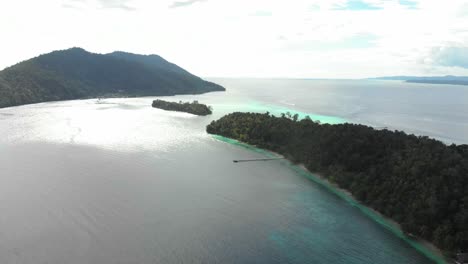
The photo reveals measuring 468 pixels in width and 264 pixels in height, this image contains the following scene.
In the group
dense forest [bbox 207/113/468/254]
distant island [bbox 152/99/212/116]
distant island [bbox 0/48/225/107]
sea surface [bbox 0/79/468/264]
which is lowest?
sea surface [bbox 0/79/468/264]

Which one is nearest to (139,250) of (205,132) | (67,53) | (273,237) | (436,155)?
(273,237)

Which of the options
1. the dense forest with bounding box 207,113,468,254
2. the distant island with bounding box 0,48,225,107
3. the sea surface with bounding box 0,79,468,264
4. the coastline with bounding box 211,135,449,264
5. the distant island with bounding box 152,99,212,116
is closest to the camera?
the sea surface with bounding box 0,79,468,264

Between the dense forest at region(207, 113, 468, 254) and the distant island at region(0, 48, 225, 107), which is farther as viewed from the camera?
the distant island at region(0, 48, 225, 107)

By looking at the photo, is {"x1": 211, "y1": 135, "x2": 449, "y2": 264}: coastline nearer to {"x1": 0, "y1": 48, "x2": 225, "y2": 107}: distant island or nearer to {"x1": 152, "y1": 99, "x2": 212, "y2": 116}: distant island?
{"x1": 152, "y1": 99, "x2": 212, "y2": 116}: distant island

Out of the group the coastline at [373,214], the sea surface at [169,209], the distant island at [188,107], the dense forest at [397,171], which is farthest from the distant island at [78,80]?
the dense forest at [397,171]

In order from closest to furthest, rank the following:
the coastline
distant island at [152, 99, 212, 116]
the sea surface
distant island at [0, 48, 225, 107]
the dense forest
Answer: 1. the sea surface
2. the coastline
3. the dense forest
4. distant island at [152, 99, 212, 116]
5. distant island at [0, 48, 225, 107]

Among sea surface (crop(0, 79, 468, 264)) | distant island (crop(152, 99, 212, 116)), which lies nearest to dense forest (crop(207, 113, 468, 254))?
sea surface (crop(0, 79, 468, 264))

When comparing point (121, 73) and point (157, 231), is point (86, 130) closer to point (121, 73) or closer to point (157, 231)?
point (157, 231)
